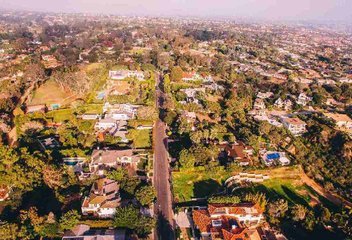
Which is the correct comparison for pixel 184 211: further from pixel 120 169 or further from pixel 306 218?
pixel 306 218

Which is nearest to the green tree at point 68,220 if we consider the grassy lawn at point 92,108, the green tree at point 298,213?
the green tree at point 298,213

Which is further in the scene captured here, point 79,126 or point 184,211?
point 79,126

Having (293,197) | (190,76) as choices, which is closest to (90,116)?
(190,76)

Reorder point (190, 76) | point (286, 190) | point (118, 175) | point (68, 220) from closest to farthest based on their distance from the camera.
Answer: point (68, 220), point (118, 175), point (286, 190), point (190, 76)

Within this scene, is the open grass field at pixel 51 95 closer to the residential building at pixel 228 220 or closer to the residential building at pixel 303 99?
the residential building at pixel 228 220

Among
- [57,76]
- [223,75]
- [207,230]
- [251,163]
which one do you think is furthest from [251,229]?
[223,75]

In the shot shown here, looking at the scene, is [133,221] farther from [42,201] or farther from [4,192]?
[4,192]
